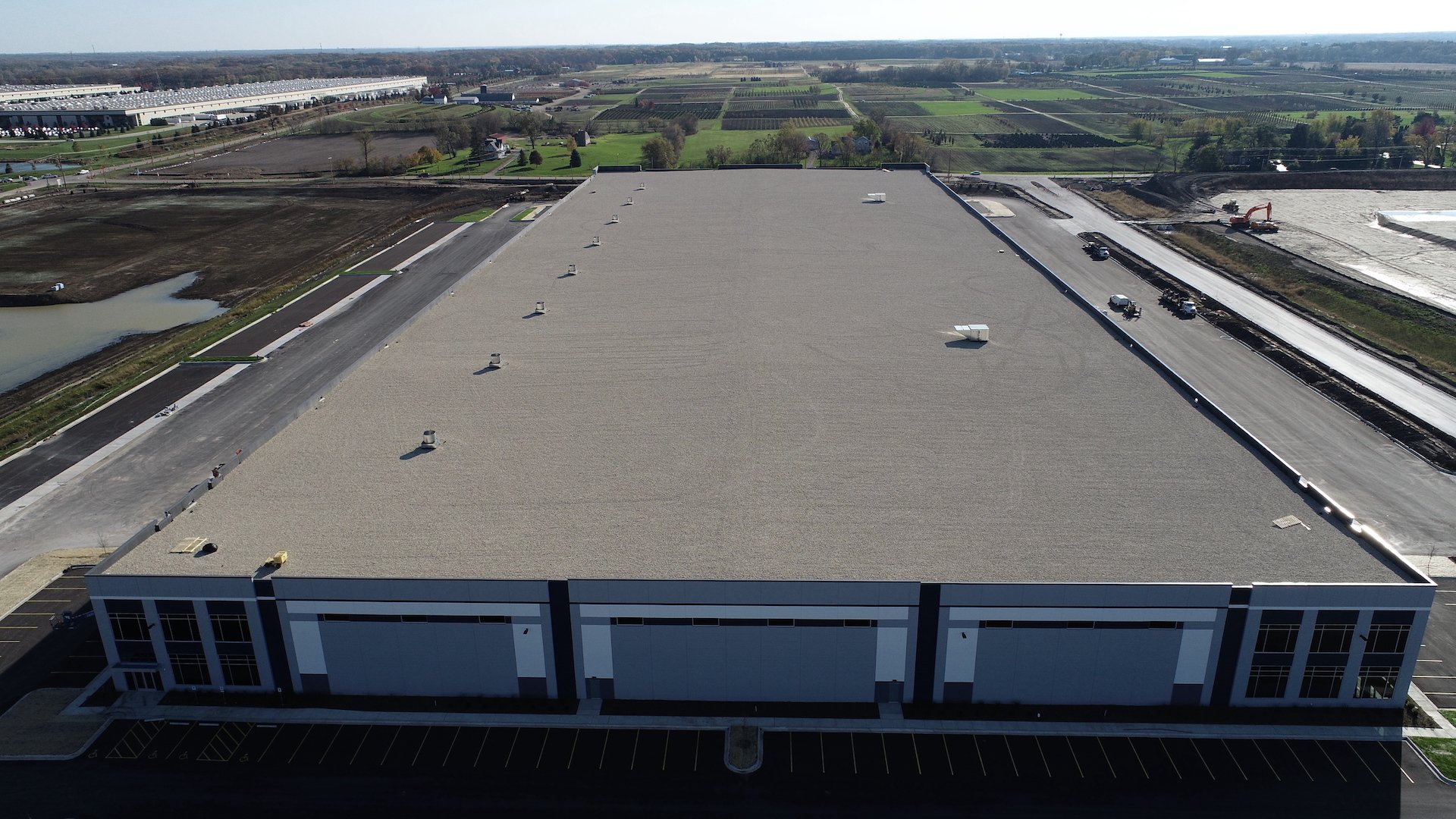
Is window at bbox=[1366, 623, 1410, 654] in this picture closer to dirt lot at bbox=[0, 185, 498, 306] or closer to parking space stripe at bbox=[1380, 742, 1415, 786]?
parking space stripe at bbox=[1380, 742, 1415, 786]

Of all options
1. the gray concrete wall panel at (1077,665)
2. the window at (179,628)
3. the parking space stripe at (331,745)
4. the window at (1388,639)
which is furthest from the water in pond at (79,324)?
the window at (1388,639)

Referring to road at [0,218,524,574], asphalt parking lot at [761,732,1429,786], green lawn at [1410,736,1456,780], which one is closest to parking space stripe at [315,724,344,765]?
road at [0,218,524,574]

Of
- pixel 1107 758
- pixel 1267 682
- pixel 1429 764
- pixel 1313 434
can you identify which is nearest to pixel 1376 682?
pixel 1429 764

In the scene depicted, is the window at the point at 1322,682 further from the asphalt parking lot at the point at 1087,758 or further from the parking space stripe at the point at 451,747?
the parking space stripe at the point at 451,747

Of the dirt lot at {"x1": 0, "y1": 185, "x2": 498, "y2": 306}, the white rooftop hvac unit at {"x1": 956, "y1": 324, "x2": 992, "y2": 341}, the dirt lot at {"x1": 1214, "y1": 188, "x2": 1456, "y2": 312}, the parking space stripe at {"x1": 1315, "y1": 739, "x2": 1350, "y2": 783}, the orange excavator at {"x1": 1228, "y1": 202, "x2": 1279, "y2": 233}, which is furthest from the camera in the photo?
the orange excavator at {"x1": 1228, "y1": 202, "x2": 1279, "y2": 233}

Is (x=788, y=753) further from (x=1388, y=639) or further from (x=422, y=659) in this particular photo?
(x=1388, y=639)

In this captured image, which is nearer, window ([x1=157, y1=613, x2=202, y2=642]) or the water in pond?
window ([x1=157, y1=613, x2=202, y2=642])

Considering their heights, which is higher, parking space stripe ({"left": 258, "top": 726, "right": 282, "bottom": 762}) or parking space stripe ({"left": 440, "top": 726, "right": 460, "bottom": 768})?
parking space stripe ({"left": 258, "top": 726, "right": 282, "bottom": 762})
